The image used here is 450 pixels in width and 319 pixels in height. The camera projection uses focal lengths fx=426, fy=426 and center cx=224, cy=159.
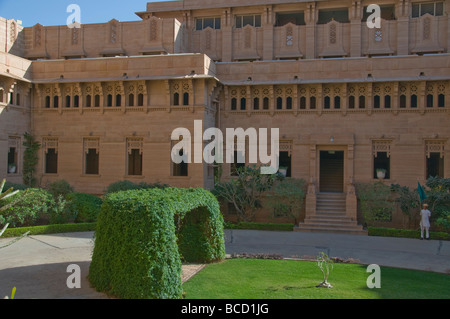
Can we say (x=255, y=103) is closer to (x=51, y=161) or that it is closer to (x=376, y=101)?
(x=376, y=101)

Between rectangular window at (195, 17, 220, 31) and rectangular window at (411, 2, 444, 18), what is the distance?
13.3 metres

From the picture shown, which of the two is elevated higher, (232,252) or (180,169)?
(180,169)

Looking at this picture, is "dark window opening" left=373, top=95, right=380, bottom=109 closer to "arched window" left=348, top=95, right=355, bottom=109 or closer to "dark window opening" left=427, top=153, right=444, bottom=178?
"arched window" left=348, top=95, right=355, bottom=109

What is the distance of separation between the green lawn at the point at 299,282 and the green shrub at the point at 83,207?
9.39 meters

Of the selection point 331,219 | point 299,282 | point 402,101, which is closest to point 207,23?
point 402,101

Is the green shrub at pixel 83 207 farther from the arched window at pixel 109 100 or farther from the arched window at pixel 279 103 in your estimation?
the arched window at pixel 279 103

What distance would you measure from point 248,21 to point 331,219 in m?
15.7

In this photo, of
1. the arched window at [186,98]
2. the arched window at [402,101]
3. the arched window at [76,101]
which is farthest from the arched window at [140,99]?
the arched window at [402,101]

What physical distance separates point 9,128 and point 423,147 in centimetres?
2293

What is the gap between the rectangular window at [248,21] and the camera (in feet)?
98.5

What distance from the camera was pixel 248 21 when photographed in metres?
30.3

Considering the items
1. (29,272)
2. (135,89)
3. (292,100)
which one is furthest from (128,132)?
(29,272)

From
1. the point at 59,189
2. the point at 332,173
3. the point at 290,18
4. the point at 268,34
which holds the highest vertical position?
the point at 290,18

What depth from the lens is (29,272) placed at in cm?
1270
